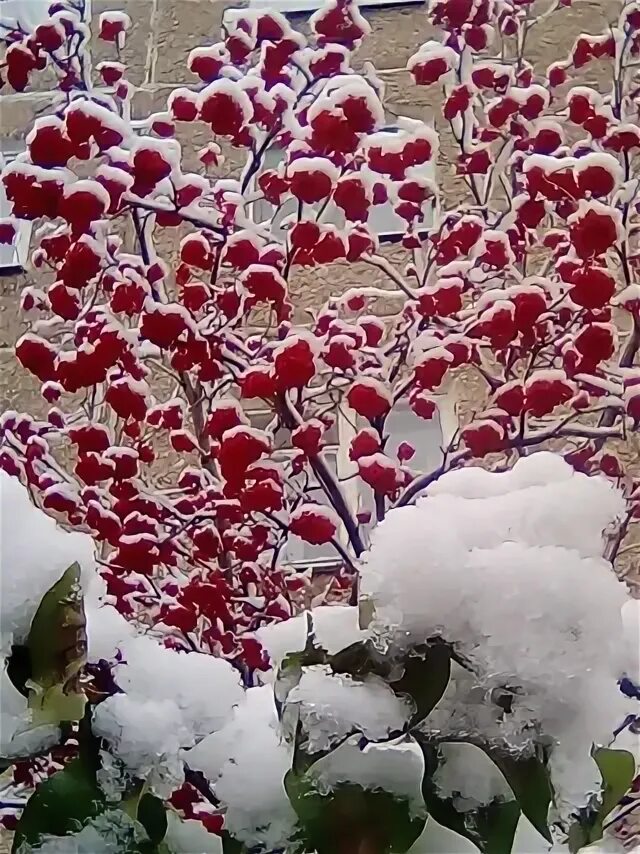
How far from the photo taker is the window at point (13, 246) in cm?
70

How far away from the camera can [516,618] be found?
1.91ft

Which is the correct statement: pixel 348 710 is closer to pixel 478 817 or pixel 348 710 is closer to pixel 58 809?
pixel 478 817

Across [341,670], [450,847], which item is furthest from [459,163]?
[450,847]

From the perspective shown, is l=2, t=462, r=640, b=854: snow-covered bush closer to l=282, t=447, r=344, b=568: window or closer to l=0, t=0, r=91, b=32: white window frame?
l=282, t=447, r=344, b=568: window

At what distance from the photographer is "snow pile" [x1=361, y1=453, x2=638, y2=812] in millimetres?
579

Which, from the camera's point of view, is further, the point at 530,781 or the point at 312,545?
the point at 312,545

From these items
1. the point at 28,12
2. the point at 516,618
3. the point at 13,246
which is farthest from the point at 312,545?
the point at 28,12

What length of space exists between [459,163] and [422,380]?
163 millimetres

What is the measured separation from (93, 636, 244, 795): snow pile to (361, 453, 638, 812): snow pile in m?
0.15

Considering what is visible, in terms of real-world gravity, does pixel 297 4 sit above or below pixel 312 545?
above

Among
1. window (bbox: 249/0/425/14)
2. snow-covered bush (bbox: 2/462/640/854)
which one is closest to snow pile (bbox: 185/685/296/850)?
snow-covered bush (bbox: 2/462/640/854)

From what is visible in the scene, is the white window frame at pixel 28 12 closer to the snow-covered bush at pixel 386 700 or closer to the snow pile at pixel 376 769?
the snow-covered bush at pixel 386 700

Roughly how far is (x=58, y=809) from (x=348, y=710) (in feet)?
0.70

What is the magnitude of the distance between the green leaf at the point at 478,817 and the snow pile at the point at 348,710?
0.03 meters
